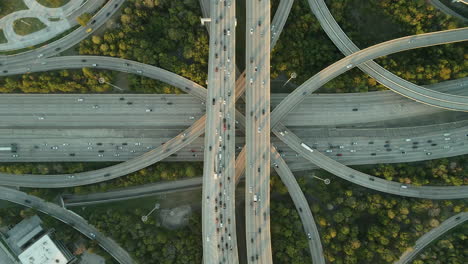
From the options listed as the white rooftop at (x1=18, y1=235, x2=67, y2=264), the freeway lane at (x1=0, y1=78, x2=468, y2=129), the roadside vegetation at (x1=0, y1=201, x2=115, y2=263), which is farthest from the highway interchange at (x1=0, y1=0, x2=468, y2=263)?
the white rooftop at (x1=18, y1=235, x2=67, y2=264)

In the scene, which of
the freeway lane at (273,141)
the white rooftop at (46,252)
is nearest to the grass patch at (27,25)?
the freeway lane at (273,141)

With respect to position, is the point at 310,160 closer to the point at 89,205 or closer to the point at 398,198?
the point at 398,198

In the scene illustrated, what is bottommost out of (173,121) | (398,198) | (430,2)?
(398,198)

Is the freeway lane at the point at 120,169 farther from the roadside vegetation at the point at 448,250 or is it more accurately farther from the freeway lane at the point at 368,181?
the roadside vegetation at the point at 448,250

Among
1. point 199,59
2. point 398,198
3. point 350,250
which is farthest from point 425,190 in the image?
point 199,59

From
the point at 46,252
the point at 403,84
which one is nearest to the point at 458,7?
the point at 403,84

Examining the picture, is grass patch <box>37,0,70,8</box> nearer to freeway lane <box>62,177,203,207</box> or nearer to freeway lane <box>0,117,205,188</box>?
freeway lane <box>0,117,205,188</box>
